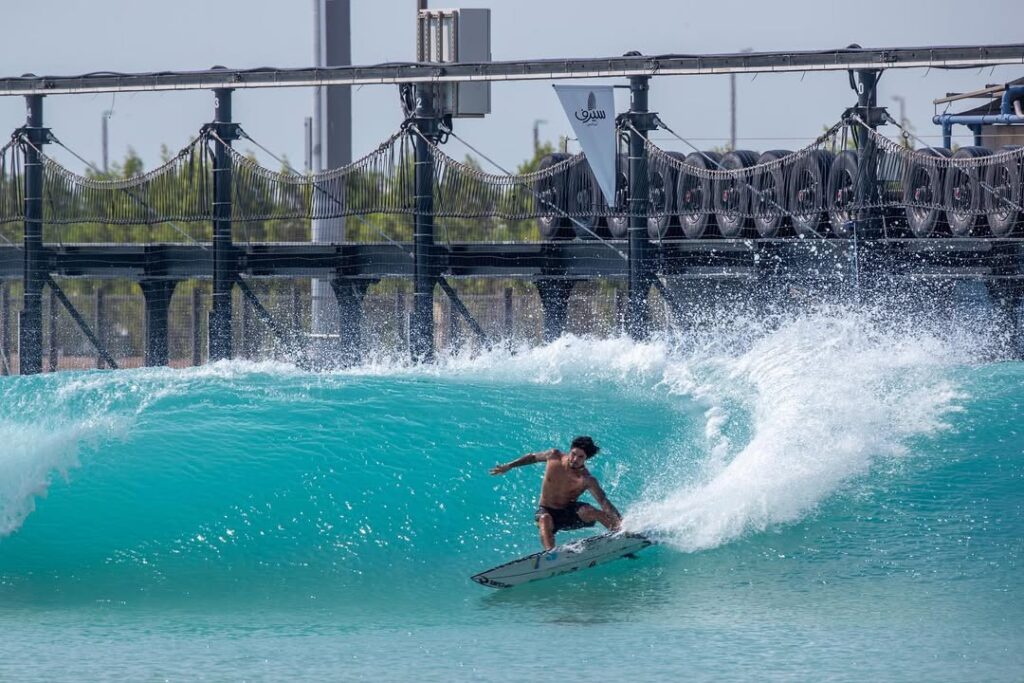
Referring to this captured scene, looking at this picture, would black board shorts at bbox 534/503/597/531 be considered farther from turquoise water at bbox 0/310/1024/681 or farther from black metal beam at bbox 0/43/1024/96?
black metal beam at bbox 0/43/1024/96

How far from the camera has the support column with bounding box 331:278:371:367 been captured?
83.0 ft

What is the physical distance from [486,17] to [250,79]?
381 cm

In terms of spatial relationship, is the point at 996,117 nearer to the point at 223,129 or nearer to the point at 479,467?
the point at 223,129

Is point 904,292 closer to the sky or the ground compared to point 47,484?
closer to the sky

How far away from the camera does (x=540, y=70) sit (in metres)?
23.8

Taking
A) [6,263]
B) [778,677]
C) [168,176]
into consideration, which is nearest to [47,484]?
[778,677]

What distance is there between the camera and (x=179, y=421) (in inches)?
724

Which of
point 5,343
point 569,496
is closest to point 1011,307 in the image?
point 569,496

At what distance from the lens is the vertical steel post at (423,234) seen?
23.8 metres

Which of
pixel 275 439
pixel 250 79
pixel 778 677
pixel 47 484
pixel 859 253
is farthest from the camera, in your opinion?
pixel 250 79

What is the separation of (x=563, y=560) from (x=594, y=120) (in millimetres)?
10935

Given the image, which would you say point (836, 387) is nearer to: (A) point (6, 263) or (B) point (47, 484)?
(B) point (47, 484)

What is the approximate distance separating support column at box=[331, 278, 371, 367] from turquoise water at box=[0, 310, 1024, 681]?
11.2ft

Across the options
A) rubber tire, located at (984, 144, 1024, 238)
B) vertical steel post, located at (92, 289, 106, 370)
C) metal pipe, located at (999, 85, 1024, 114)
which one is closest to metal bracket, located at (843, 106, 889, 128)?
rubber tire, located at (984, 144, 1024, 238)
